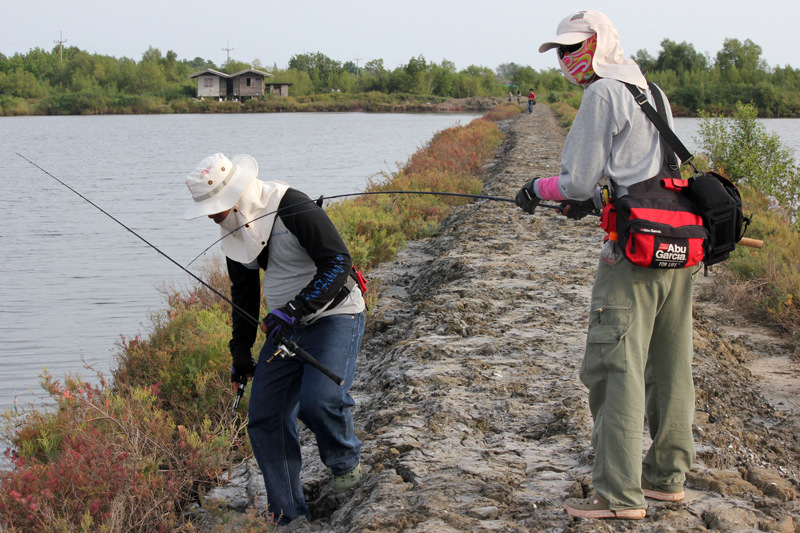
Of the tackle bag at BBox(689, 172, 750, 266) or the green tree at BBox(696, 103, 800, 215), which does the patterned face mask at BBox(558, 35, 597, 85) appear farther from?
the green tree at BBox(696, 103, 800, 215)

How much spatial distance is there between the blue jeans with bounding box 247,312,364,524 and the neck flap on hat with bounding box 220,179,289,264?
1.52ft

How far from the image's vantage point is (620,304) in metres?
2.97

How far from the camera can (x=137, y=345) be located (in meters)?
7.61

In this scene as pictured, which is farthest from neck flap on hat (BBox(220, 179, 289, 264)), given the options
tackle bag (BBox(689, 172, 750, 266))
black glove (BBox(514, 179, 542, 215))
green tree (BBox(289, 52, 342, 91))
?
green tree (BBox(289, 52, 342, 91))

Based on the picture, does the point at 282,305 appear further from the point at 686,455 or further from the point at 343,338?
the point at 686,455

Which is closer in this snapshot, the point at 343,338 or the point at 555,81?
the point at 343,338

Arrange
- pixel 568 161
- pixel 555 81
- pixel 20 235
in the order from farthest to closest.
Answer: pixel 555 81 < pixel 20 235 < pixel 568 161

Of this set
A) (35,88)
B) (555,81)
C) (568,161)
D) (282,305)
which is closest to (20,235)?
(282,305)

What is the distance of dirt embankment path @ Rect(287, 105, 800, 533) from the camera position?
3637 millimetres

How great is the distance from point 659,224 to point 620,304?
339 millimetres

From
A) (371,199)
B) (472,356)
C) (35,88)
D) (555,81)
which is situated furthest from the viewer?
(555,81)

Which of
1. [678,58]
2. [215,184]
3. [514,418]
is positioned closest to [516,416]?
[514,418]

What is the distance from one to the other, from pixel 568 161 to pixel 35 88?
103 m

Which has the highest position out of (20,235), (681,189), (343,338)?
(681,189)
